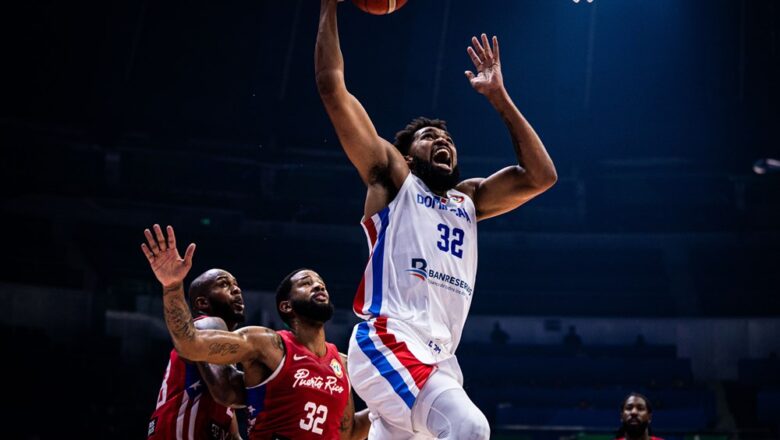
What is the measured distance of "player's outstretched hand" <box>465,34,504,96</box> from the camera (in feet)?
13.5

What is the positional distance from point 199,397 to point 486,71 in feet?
7.99

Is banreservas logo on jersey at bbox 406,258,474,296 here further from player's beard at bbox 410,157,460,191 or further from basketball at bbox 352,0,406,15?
basketball at bbox 352,0,406,15

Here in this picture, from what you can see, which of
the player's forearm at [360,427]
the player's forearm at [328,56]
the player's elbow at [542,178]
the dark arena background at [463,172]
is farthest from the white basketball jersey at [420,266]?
the dark arena background at [463,172]

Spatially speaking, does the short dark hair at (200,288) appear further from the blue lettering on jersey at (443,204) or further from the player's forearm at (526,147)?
the player's forearm at (526,147)

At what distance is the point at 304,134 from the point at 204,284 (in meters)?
15.6

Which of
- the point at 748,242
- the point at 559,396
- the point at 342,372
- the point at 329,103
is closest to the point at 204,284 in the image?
the point at 342,372

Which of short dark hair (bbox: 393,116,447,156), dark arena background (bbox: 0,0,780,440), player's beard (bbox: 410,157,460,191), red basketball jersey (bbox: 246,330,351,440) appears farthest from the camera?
dark arena background (bbox: 0,0,780,440)

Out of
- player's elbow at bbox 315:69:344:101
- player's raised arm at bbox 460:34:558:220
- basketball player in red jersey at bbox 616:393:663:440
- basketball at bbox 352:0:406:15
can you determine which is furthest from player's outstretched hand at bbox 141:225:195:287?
basketball player in red jersey at bbox 616:393:663:440

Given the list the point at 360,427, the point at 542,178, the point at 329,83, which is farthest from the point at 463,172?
the point at 329,83

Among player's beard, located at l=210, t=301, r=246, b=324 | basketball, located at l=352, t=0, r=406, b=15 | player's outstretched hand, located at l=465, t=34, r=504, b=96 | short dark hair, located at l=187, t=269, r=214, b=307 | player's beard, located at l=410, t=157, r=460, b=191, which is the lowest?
player's beard, located at l=210, t=301, r=246, b=324

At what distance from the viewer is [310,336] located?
489cm

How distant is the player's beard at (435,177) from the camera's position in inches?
155

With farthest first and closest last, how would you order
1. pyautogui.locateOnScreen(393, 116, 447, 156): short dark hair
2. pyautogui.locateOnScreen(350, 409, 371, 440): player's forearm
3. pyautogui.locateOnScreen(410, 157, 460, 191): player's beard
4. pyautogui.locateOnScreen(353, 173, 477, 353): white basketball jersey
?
pyautogui.locateOnScreen(350, 409, 371, 440): player's forearm → pyautogui.locateOnScreen(393, 116, 447, 156): short dark hair → pyautogui.locateOnScreen(410, 157, 460, 191): player's beard → pyautogui.locateOnScreen(353, 173, 477, 353): white basketball jersey

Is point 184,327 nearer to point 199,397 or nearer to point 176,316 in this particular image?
point 176,316
